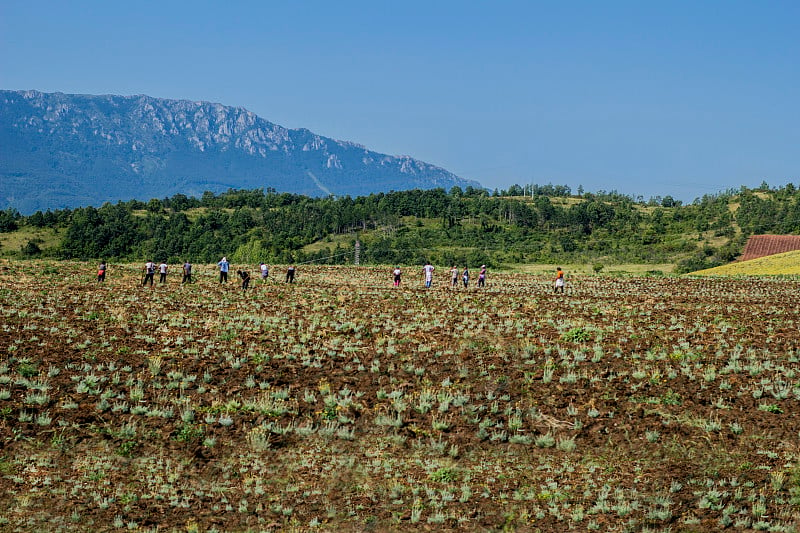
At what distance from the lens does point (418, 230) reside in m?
144

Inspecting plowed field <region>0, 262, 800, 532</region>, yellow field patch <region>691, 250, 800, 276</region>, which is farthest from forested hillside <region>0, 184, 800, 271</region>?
plowed field <region>0, 262, 800, 532</region>

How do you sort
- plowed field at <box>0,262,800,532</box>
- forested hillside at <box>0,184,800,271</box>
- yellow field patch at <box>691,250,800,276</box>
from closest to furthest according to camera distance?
plowed field at <box>0,262,800,532</box>
yellow field patch at <box>691,250,800,276</box>
forested hillside at <box>0,184,800,271</box>

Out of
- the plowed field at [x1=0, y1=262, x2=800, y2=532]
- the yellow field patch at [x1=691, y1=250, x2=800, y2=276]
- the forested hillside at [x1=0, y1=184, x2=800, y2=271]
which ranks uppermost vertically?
the forested hillside at [x1=0, y1=184, x2=800, y2=271]

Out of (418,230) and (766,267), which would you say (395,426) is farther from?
(418,230)

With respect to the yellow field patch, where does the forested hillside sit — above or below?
above

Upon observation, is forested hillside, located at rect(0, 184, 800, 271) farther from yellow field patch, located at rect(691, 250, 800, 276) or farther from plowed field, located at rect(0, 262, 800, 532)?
plowed field, located at rect(0, 262, 800, 532)

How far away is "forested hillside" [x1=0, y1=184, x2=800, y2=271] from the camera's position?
117m

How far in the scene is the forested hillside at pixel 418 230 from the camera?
117 m

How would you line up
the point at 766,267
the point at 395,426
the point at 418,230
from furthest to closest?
the point at 418,230, the point at 766,267, the point at 395,426

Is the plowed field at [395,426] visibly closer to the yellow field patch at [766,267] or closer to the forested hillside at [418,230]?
the yellow field patch at [766,267]

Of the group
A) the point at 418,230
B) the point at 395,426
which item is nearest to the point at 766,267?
the point at 418,230

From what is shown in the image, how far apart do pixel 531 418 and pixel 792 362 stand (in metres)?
8.49

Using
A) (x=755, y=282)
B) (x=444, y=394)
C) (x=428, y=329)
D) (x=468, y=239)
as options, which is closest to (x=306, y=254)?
(x=468, y=239)

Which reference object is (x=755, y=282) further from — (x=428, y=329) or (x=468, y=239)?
(x=468, y=239)
